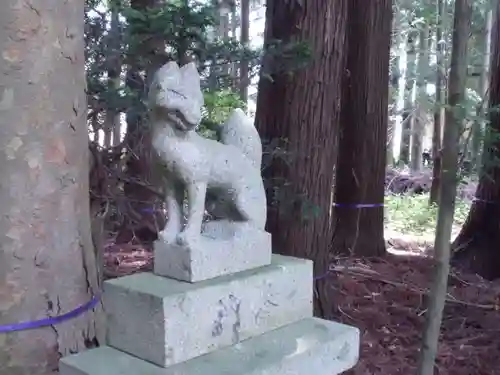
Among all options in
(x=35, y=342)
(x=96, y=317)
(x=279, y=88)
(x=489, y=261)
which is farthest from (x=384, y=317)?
(x=35, y=342)

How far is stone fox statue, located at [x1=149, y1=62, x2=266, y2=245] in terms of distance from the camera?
166 cm

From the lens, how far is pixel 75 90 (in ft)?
7.75

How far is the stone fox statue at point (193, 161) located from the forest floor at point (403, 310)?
2012 millimetres

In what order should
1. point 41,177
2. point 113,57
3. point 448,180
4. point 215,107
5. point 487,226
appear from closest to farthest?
point 41,177, point 448,180, point 113,57, point 215,107, point 487,226

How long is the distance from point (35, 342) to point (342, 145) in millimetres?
3759

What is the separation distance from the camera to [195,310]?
1660mm

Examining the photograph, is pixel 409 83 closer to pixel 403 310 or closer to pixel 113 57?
pixel 403 310

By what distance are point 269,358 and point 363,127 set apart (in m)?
3.95

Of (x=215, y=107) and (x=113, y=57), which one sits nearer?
(x=113, y=57)

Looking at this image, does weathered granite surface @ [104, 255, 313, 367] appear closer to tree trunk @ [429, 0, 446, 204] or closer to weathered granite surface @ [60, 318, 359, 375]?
weathered granite surface @ [60, 318, 359, 375]

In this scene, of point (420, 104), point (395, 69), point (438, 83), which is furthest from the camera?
point (395, 69)

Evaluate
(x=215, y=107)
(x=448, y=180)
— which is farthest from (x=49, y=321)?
(x=448, y=180)

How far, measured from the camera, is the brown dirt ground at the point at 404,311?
3.75 metres

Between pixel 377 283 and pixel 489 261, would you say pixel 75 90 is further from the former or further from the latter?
pixel 489 261
